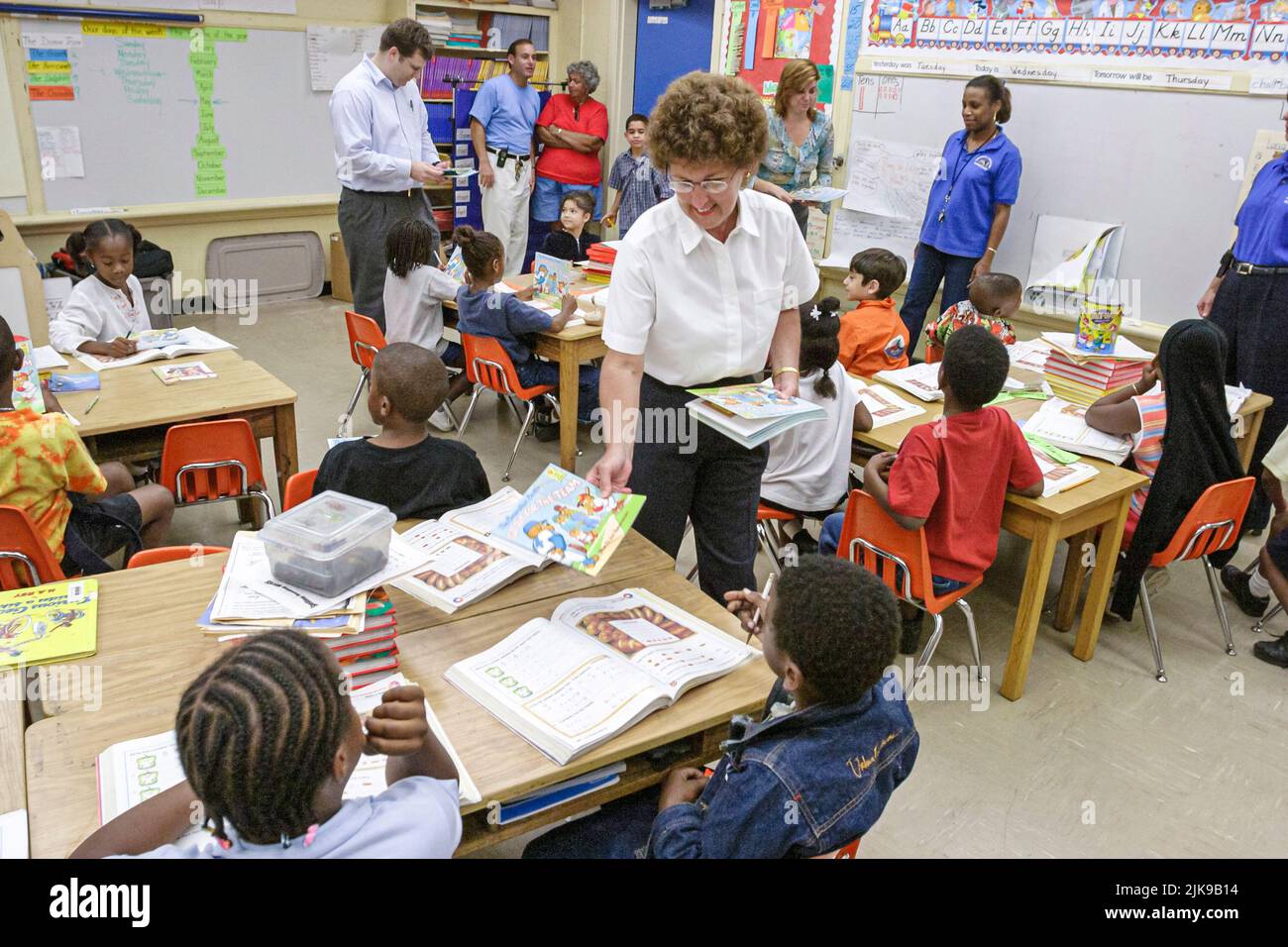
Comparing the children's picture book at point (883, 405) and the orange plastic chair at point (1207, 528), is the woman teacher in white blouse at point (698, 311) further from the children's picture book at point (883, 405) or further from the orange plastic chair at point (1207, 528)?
the orange plastic chair at point (1207, 528)

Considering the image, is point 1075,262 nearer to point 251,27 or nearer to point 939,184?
point 939,184

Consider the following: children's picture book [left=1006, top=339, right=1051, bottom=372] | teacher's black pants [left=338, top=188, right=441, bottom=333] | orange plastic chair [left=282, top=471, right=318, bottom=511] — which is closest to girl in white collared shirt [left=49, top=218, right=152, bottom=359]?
teacher's black pants [left=338, top=188, right=441, bottom=333]

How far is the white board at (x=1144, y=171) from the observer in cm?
475

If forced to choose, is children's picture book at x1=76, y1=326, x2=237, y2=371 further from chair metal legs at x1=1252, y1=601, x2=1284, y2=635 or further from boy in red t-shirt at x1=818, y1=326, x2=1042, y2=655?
chair metal legs at x1=1252, y1=601, x2=1284, y2=635

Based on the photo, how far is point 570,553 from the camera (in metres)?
1.89

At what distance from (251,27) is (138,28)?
716mm

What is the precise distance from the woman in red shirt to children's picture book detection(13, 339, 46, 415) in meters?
5.03

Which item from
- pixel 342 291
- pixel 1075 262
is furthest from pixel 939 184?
pixel 342 291

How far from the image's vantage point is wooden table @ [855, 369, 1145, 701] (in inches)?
113

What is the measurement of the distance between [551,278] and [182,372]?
1.74m

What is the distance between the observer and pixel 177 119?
6.50 meters

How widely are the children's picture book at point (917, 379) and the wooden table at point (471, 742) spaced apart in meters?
1.98

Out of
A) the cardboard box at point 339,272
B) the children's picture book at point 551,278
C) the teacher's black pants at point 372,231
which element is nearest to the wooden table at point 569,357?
the children's picture book at point 551,278

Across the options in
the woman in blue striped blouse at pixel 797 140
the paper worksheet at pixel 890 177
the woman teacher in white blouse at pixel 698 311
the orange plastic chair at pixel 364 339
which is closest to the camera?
the woman teacher in white blouse at pixel 698 311
